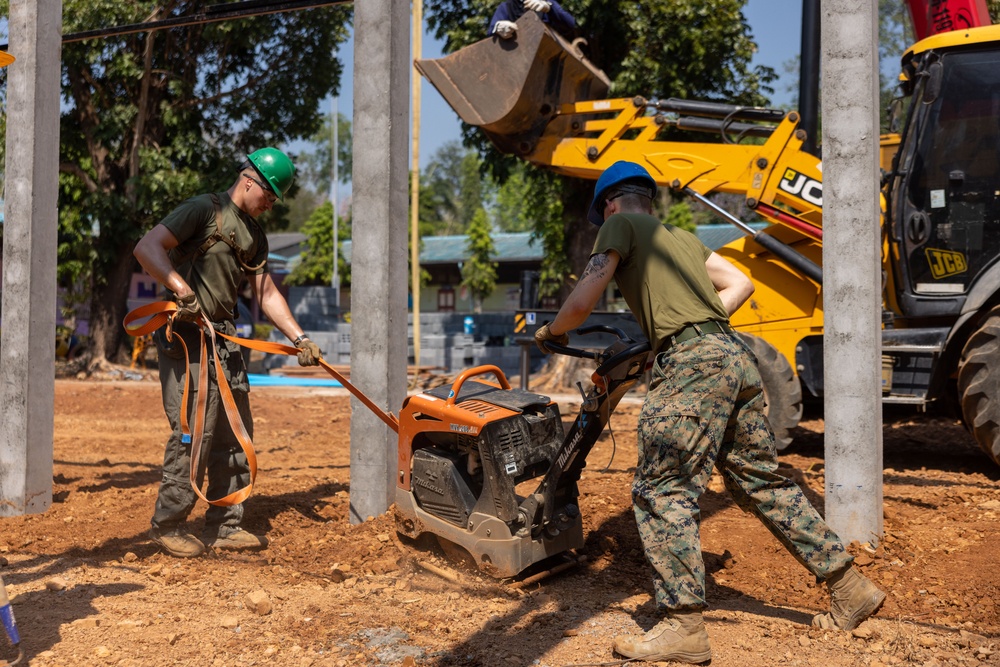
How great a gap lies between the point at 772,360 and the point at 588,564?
3655 mm

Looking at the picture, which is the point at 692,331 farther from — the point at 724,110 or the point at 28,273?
the point at 724,110

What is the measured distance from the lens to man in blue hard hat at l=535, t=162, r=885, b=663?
343cm

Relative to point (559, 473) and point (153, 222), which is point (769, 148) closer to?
point (559, 473)

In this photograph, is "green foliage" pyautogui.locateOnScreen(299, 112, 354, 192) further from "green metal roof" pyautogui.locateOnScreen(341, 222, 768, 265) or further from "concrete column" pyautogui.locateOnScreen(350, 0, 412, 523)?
"concrete column" pyautogui.locateOnScreen(350, 0, 412, 523)

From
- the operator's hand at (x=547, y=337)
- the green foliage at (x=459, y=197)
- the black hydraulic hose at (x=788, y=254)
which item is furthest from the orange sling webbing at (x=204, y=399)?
the green foliage at (x=459, y=197)

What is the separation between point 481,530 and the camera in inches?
164

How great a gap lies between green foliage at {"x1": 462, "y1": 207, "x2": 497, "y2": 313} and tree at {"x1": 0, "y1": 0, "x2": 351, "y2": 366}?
16137 mm

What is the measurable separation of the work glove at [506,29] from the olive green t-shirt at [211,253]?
3.68 meters

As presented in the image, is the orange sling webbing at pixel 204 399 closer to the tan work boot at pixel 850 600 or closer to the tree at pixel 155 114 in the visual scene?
the tan work boot at pixel 850 600

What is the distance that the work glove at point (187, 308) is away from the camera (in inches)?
179

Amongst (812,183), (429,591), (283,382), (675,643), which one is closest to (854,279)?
(675,643)

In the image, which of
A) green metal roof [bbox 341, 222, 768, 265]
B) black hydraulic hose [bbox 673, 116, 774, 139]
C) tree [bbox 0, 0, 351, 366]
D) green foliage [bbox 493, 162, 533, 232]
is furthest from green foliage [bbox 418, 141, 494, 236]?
black hydraulic hose [bbox 673, 116, 774, 139]

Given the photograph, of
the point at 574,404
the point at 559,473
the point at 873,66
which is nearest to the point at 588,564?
the point at 559,473

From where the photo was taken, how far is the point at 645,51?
13938 millimetres
